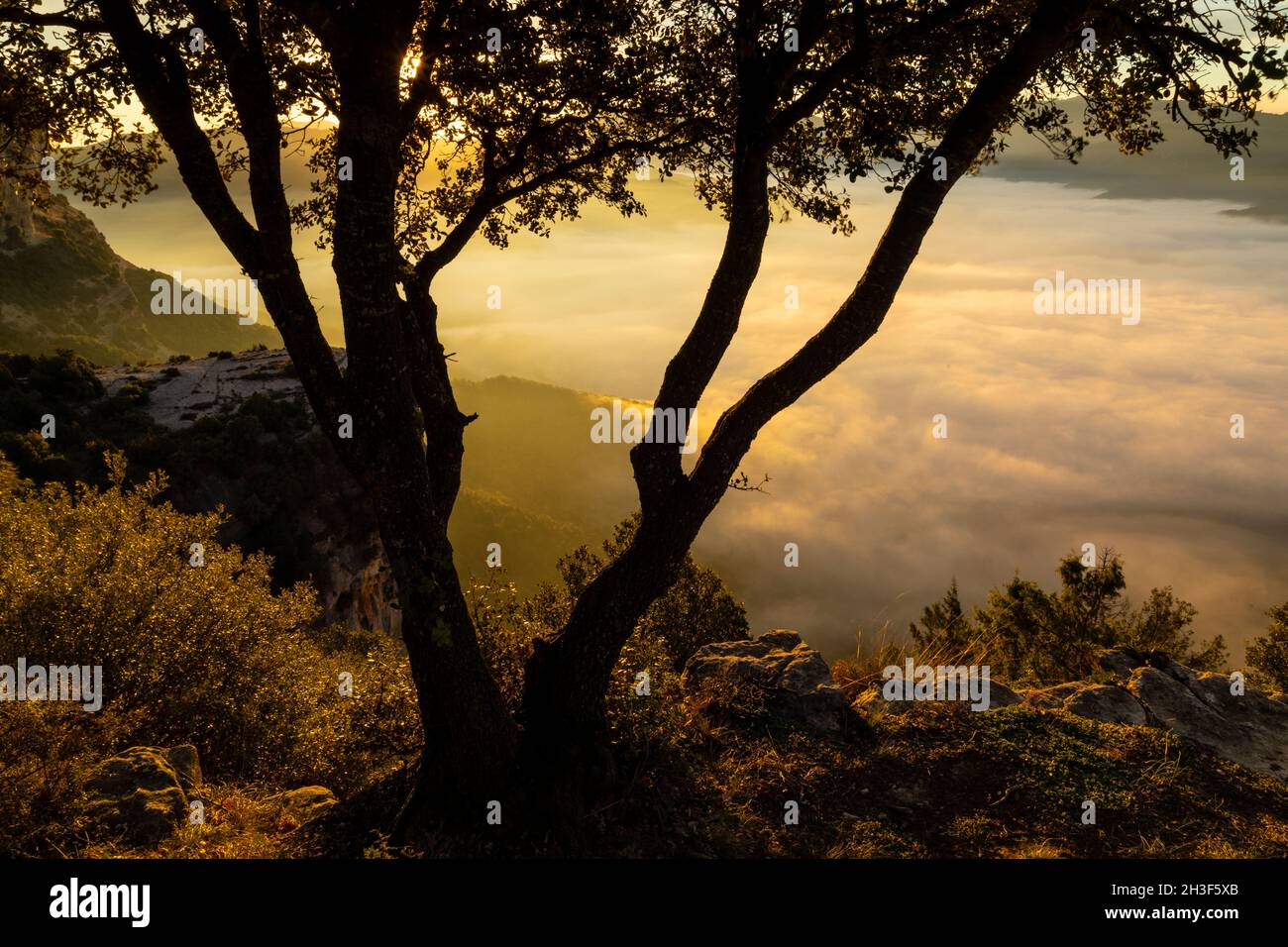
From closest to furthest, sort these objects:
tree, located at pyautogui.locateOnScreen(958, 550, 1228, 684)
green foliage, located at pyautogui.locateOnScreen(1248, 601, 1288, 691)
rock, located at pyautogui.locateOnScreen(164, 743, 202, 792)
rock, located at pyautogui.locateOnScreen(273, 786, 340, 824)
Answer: rock, located at pyautogui.locateOnScreen(273, 786, 340, 824)
rock, located at pyautogui.locateOnScreen(164, 743, 202, 792)
tree, located at pyautogui.locateOnScreen(958, 550, 1228, 684)
green foliage, located at pyautogui.locateOnScreen(1248, 601, 1288, 691)

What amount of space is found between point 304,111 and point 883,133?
7.96 meters

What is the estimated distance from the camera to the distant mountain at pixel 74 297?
12506 centimetres

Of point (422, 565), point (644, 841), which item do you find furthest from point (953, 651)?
point (422, 565)

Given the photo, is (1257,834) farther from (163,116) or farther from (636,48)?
(163,116)

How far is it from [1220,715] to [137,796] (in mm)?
13530

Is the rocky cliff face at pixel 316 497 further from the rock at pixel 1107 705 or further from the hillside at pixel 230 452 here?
the rock at pixel 1107 705

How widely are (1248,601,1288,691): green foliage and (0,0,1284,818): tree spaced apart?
4834cm

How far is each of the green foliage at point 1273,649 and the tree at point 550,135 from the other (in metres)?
48.3

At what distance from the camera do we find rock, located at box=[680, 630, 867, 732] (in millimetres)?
9727

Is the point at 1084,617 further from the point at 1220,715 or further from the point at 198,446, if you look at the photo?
the point at 198,446

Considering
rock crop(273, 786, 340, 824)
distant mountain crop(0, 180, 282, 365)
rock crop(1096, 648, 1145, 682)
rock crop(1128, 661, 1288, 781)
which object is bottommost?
rock crop(273, 786, 340, 824)

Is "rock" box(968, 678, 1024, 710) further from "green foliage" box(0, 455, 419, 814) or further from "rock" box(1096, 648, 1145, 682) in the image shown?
"green foliage" box(0, 455, 419, 814)

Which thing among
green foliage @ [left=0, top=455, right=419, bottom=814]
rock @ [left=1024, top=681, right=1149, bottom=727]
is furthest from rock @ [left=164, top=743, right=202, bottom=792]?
rock @ [left=1024, top=681, right=1149, bottom=727]

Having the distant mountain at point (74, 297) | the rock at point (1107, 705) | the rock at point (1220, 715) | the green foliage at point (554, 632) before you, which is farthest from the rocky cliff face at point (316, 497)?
the distant mountain at point (74, 297)
